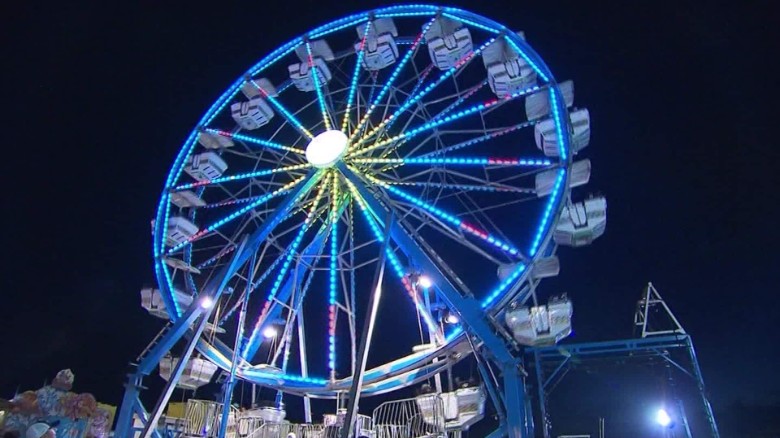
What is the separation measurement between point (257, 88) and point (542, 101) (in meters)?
7.50

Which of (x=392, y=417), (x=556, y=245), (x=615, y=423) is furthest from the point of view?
(x=615, y=423)

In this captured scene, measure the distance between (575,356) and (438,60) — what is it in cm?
802

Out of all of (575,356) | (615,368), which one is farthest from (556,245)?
(615,368)

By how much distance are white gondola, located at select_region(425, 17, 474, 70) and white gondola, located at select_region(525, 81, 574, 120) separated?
223 cm

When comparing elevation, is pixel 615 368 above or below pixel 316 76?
below

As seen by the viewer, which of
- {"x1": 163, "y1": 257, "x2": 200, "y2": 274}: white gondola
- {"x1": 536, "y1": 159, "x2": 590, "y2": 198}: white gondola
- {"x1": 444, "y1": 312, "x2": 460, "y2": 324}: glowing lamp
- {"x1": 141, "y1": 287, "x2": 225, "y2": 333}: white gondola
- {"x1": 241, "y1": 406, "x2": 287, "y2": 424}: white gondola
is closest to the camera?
{"x1": 536, "y1": 159, "x2": 590, "y2": 198}: white gondola

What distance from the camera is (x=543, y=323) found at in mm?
9719

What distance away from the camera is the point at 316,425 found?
11680 millimetres

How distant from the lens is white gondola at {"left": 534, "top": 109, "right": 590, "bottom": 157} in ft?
37.6

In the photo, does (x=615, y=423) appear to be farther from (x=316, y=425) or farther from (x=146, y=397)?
(x=146, y=397)

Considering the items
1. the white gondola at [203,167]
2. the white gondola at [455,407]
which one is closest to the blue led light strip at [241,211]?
the white gondola at [203,167]

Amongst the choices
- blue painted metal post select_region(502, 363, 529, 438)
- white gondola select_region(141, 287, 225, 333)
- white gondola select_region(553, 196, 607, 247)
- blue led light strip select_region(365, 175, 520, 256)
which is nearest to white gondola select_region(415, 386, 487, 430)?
blue painted metal post select_region(502, 363, 529, 438)

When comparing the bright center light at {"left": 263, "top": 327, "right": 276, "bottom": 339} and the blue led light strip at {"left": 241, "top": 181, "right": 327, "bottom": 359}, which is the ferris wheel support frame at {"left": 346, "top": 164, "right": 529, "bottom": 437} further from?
the bright center light at {"left": 263, "top": 327, "right": 276, "bottom": 339}

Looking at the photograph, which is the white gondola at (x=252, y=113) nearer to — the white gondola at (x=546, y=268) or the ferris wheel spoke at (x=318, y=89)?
the ferris wheel spoke at (x=318, y=89)
